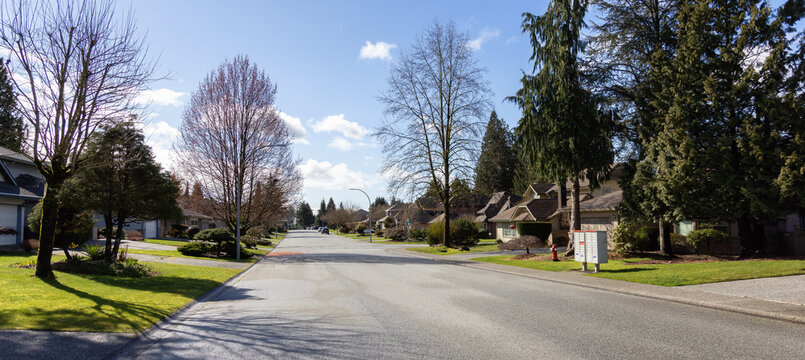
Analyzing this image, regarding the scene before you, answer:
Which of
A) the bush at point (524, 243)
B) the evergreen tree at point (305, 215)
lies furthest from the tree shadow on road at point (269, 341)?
the evergreen tree at point (305, 215)

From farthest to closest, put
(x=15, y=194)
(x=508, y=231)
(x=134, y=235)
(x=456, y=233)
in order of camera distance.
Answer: (x=508, y=231) → (x=134, y=235) → (x=456, y=233) → (x=15, y=194)

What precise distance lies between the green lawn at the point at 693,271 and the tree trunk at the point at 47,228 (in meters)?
16.0

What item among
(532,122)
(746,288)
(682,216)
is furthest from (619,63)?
(746,288)

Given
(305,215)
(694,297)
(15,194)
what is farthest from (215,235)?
(305,215)

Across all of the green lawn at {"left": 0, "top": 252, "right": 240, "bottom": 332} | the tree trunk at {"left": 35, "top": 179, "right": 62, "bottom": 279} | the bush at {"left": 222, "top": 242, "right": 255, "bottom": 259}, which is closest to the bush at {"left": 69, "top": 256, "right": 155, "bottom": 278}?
the green lawn at {"left": 0, "top": 252, "right": 240, "bottom": 332}

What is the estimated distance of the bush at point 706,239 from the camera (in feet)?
68.7

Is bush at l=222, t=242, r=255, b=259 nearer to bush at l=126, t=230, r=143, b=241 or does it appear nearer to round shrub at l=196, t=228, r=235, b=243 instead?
round shrub at l=196, t=228, r=235, b=243

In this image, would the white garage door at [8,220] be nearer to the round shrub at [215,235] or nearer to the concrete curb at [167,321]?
the round shrub at [215,235]

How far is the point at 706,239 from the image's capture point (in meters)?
21.1

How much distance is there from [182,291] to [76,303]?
309 centimetres

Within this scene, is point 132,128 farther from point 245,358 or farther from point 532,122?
point 532,122

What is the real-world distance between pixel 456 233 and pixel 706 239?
19.7 m

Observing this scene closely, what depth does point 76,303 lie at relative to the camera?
28.5ft

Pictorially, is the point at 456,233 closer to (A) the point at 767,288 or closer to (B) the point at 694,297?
(A) the point at 767,288
